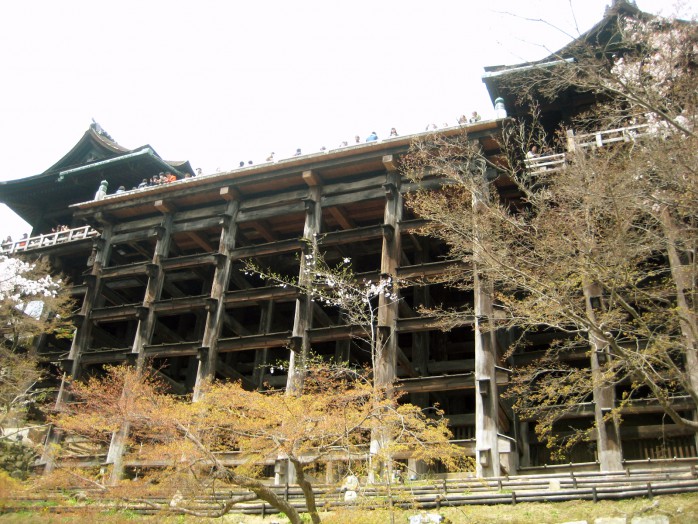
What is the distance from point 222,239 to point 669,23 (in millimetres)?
15239

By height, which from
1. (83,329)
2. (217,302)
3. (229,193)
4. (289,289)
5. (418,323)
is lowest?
(418,323)

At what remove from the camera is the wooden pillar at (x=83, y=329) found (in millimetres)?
22534

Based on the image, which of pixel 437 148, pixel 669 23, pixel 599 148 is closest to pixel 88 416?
pixel 437 148

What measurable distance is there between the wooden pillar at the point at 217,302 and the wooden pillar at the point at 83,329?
5.14m

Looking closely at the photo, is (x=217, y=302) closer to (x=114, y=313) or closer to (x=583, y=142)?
(x=114, y=313)

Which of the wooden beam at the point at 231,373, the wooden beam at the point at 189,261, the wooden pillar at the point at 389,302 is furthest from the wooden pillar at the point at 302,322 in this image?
the wooden beam at the point at 189,261

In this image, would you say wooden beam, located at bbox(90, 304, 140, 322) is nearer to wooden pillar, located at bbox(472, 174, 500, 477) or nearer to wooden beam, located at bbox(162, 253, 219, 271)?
wooden beam, located at bbox(162, 253, 219, 271)

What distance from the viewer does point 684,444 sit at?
17.6 metres

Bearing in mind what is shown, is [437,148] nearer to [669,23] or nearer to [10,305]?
[669,23]

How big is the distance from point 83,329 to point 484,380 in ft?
49.7

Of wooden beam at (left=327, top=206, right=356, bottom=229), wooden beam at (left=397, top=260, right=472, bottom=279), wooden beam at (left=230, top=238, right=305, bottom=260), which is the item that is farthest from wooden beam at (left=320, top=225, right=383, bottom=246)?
wooden beam at (left=397, top=260, right=472, bottom=279)

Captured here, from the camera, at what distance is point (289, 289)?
22.0 m

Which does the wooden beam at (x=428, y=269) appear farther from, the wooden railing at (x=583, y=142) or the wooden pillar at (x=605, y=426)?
the wooden pillar at (x=605, y=426)

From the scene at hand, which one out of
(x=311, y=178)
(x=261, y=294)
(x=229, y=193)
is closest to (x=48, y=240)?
(x=229, y=193)
